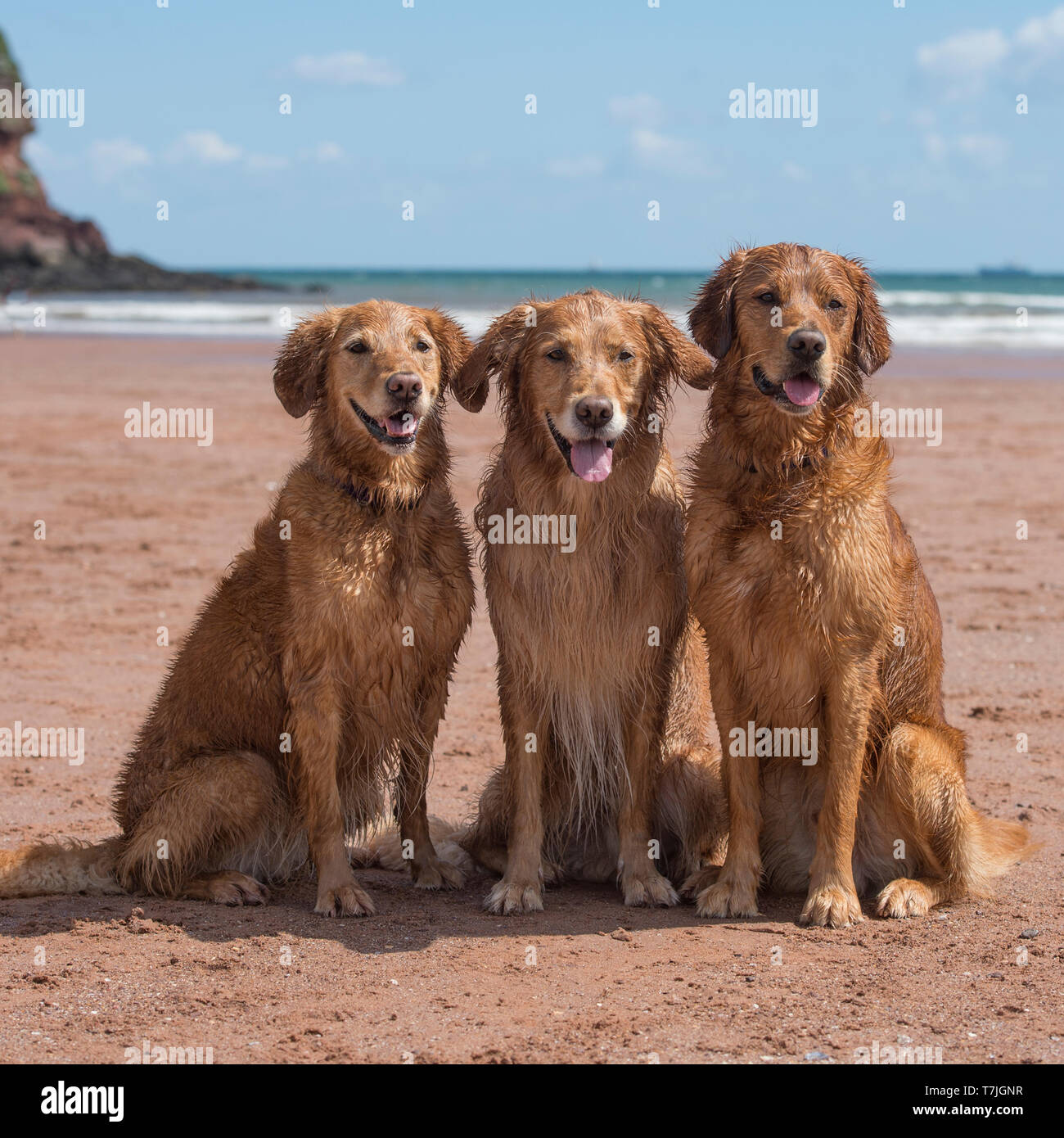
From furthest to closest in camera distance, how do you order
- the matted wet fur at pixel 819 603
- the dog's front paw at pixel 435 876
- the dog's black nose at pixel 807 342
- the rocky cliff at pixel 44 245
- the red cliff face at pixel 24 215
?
1. the red cliff face at pixel 24 215
2. the rocky cliff at pixel 44 245
3. the dog's front paw at pixel 435 876
4. the matted wet fur at pixel 819 603
5. the dog's black nose at pixel 807 342

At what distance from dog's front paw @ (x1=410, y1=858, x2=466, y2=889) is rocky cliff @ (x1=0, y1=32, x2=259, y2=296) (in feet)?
184

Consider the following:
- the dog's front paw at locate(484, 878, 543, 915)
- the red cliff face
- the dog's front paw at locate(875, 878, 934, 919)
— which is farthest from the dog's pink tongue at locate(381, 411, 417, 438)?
the red cliff face

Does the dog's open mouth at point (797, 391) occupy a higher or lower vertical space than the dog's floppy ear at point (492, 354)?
lower

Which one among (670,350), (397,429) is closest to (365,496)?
(397,429)

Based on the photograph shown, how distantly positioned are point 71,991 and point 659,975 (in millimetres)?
1882

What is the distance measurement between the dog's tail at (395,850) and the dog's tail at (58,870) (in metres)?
1.03

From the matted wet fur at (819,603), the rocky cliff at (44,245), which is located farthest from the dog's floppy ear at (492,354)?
the rocky cliff at (44,245)

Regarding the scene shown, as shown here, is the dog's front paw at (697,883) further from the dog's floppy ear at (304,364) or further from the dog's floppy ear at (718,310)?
the dog's floppy ear at (304,364)

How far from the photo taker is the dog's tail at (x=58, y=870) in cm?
518

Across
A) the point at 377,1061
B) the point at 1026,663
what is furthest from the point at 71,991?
the point at 1026,663

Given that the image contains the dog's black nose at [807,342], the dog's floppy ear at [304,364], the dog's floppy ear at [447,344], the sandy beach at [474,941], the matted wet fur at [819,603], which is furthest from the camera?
the dog's floppy ear at [447,344]

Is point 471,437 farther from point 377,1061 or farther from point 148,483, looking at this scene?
point 377,1061

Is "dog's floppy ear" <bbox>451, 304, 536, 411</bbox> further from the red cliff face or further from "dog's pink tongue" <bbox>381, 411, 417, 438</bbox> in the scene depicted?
the red cliff face

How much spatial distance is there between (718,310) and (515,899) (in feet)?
7.65
